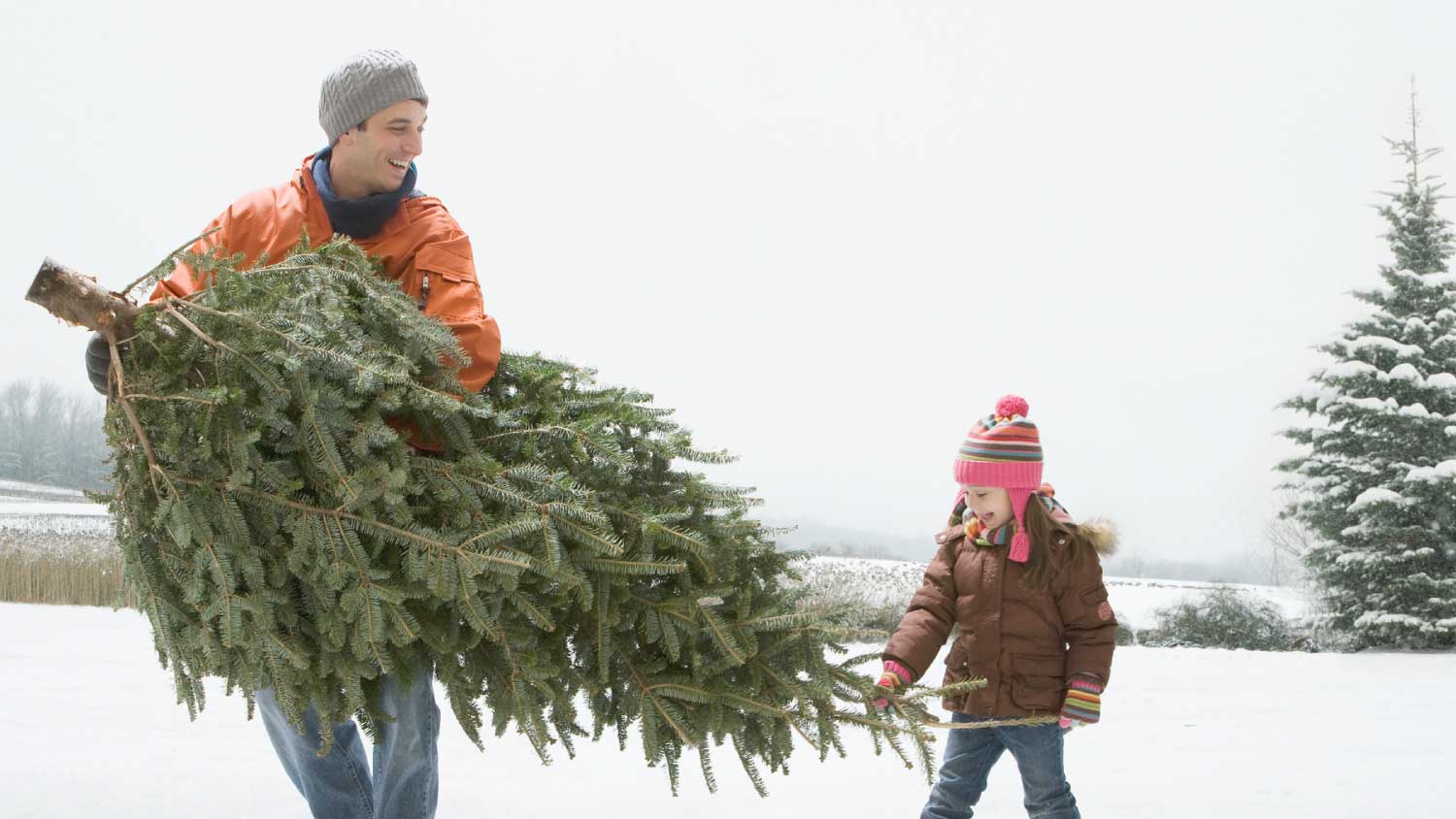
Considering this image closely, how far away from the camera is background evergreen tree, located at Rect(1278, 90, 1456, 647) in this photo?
9.78 meters

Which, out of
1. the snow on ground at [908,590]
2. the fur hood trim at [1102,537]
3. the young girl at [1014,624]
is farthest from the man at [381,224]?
the snow on ground at [908,590]

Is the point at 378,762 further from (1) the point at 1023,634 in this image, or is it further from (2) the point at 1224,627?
(2) the point at 1224,627

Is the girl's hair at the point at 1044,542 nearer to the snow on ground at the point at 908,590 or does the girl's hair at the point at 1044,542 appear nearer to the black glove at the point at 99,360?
the black glove at the point at 99,360

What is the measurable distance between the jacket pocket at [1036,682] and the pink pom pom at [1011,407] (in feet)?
2.05

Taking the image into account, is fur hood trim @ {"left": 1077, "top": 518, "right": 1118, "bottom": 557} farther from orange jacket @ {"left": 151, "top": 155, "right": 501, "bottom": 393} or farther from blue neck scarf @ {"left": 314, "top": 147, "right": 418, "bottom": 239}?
blue neck scarf @ {"left": 314, "top": 147, "right": 418, "bottom": 239}

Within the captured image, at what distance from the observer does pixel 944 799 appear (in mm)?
3146

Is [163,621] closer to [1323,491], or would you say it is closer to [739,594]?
[739,594]

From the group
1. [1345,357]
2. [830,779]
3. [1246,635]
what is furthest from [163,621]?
[1345,357]

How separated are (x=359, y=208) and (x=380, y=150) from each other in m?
0.13

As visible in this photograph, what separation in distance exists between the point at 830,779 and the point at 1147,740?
Answer: 191cm

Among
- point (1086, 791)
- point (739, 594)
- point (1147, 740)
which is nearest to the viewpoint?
point (739, 594)

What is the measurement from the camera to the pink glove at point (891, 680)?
2.74 metres

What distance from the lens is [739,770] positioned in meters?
5.21

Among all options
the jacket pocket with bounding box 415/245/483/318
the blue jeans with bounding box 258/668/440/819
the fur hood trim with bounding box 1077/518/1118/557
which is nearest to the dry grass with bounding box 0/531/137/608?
the blue jeans with bounding box 258/668/440/819
